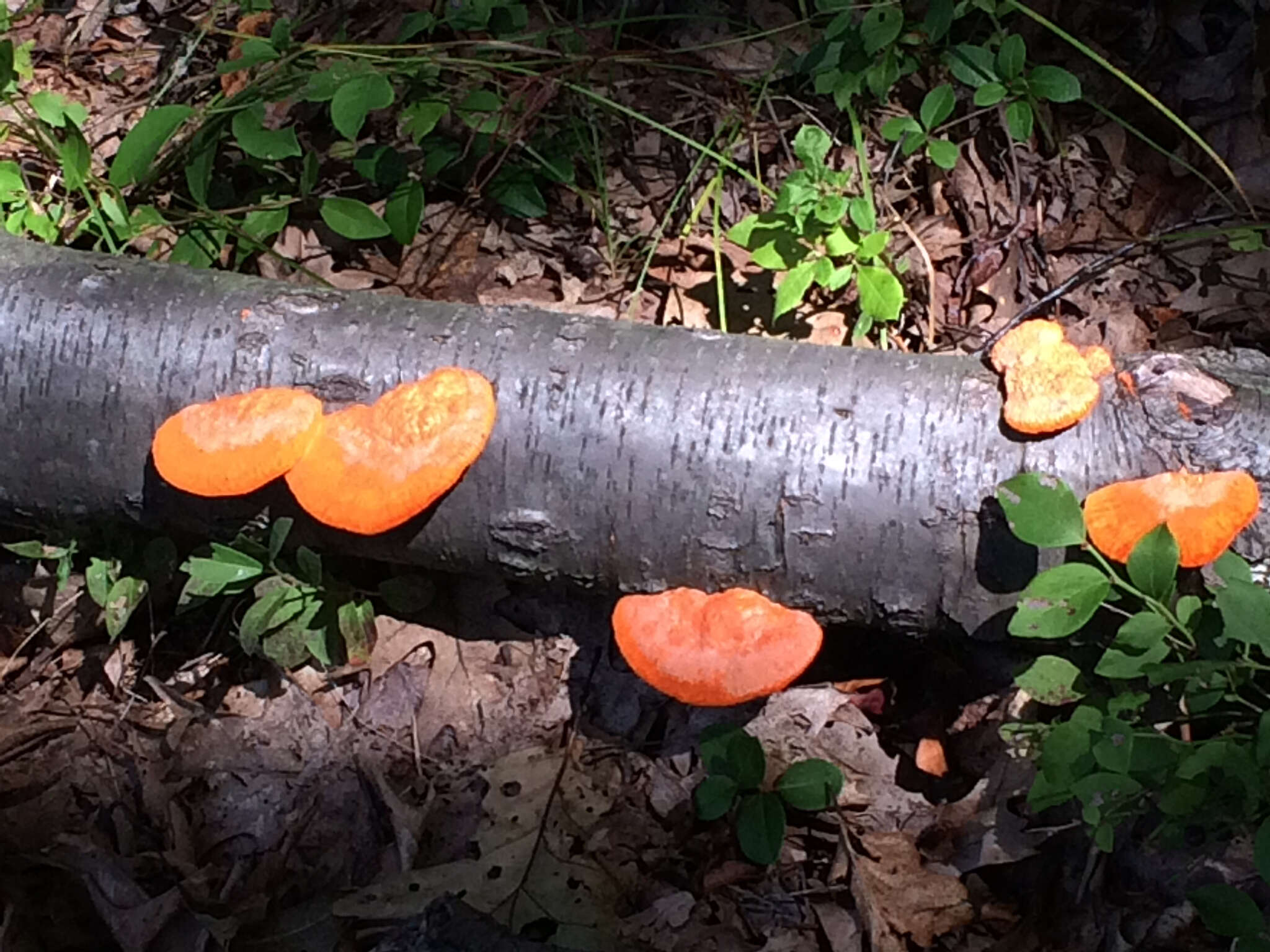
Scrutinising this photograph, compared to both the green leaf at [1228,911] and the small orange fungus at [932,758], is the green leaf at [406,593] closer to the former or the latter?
the small orange fungus at [932,758]

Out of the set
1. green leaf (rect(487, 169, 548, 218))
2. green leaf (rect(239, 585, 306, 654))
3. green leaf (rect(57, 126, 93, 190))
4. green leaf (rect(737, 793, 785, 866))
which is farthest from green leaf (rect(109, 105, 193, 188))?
green leaf (rect(737, 793, 785, 866))

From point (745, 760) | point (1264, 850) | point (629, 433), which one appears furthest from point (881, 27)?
point (1264, 850)

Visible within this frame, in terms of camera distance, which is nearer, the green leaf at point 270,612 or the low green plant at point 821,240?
the green leaf at point 270,612

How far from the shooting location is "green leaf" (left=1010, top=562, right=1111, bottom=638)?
2.60 metres

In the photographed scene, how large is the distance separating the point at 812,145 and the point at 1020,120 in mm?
806

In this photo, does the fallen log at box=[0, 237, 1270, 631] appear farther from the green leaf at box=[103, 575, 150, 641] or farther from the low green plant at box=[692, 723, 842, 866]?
the low green plant at box=[692, 723, 842, 866]

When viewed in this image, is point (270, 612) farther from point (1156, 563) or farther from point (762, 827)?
point (1156, 563)

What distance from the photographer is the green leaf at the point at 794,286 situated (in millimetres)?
3861

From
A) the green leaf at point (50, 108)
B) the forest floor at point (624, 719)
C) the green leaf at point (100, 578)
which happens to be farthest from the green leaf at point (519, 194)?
the green leaf at point (100, 578)

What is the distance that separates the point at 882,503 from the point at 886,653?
71 cm

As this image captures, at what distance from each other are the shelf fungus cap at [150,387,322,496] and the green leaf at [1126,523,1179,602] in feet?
7.06

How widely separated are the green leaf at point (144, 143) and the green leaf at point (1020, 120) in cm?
319

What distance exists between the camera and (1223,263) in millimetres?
4051

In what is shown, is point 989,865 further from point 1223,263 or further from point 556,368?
point 1223,263
